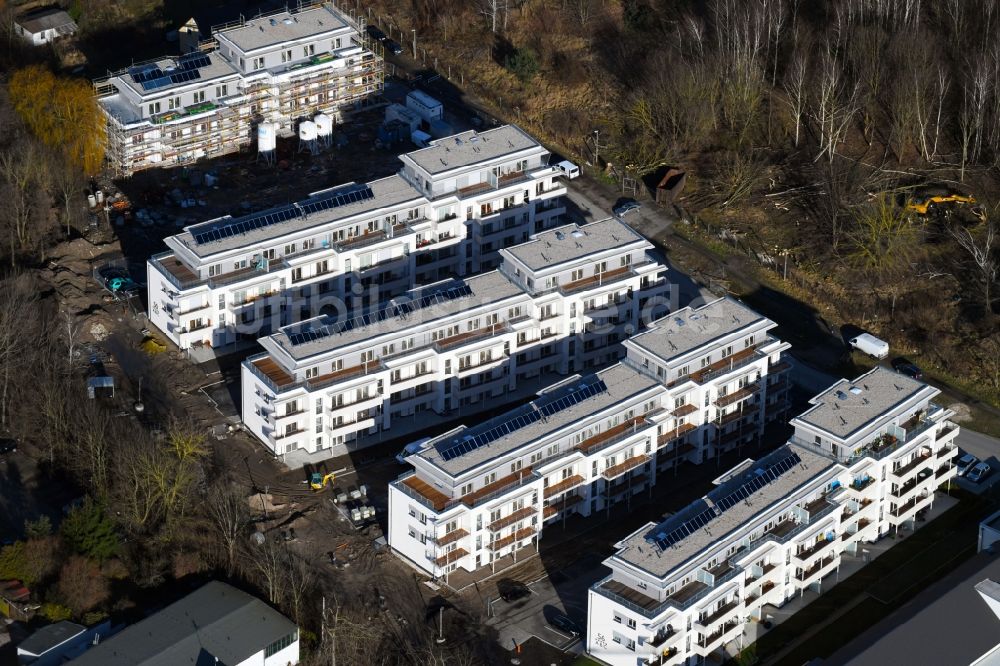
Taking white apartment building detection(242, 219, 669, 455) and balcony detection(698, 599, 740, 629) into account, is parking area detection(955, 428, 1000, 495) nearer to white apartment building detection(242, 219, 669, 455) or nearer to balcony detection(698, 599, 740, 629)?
balcony detection(698, 599, 740, 629)

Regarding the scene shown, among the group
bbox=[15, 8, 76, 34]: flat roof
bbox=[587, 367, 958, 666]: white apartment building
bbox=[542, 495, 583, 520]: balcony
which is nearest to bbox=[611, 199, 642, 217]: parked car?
bbox=[587, 367, 958, 666]: white apartment building

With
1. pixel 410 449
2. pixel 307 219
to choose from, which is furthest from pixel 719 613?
pixel 307 219

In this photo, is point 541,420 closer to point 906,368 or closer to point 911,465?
point 911,465

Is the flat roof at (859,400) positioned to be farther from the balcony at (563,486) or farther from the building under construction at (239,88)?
the building under construction at (239,88)

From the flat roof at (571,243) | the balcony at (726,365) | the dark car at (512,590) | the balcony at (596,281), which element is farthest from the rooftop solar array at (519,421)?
the flat roof at (571,243)

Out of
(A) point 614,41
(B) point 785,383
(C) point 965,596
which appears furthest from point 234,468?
(A) point 614,41
